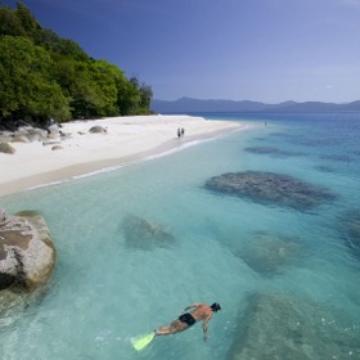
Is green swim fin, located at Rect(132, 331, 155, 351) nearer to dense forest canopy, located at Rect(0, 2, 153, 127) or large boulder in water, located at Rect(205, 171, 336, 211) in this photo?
large boulder in water, located at Rect(205, 171, 336, 211)

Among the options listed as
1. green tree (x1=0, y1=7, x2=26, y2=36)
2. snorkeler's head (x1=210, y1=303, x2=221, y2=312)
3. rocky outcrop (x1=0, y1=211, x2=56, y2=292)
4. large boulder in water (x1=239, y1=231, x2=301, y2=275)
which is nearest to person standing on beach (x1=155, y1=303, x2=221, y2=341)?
snorkeler's head (x1=210, y1=303, x2=221, y2=312)

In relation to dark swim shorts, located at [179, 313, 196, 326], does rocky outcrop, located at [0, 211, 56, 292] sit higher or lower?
higher

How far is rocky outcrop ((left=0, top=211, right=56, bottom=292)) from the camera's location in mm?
8008

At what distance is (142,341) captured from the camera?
695cm

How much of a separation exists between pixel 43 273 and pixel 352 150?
34172mm

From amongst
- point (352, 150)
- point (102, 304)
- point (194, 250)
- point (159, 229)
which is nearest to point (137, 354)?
point (102, 304)

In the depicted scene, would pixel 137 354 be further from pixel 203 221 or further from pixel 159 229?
pixel 203 221

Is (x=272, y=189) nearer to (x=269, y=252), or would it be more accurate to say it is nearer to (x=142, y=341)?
(x=269, y=252)

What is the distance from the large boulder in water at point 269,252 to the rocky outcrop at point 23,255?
575 centimetres

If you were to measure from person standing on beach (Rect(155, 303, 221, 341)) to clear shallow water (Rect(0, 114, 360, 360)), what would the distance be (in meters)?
0.16

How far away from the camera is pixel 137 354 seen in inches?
262

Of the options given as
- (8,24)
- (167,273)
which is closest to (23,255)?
(167,273)

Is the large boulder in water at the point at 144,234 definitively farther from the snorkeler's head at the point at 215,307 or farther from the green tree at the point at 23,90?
the green tree at the point at 23,90

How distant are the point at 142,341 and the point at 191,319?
1.18 metres
